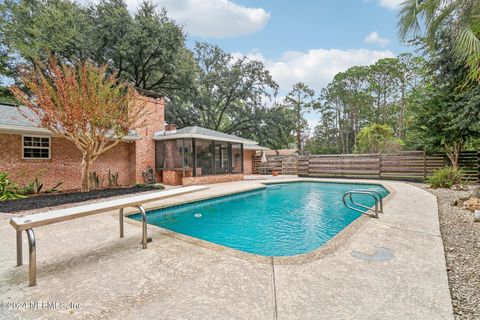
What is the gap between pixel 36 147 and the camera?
870 centimetres

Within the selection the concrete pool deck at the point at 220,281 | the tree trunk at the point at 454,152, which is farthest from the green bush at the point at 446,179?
the concrete pool deck at the point at 220,281

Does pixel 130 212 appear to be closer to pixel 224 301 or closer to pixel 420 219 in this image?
pixel 224 301

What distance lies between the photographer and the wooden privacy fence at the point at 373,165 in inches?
493

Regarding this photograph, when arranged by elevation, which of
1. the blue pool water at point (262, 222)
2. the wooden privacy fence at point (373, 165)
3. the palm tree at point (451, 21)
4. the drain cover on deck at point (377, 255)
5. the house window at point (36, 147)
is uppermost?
the palm tree at point (451, 21)

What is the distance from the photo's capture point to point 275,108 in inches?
961

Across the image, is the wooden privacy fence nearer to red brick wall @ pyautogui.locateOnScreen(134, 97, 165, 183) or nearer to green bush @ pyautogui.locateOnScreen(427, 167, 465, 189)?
green bush @ pyautogui.locateOnScreen(427, 167, 465, 189)

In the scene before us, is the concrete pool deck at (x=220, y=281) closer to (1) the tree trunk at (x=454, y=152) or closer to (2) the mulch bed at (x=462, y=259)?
(2) the mulch bed at (x=462, y=259)

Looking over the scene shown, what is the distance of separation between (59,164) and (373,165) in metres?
16.8

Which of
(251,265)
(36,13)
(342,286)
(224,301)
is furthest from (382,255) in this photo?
(36,13)

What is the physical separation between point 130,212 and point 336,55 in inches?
990

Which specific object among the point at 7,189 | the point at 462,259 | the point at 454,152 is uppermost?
the point at 454,152

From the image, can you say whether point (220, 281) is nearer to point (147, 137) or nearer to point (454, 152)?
point (147, 137)

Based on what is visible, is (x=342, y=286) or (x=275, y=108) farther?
(x=275, y=108)

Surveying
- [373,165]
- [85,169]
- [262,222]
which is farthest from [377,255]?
[373,165]
